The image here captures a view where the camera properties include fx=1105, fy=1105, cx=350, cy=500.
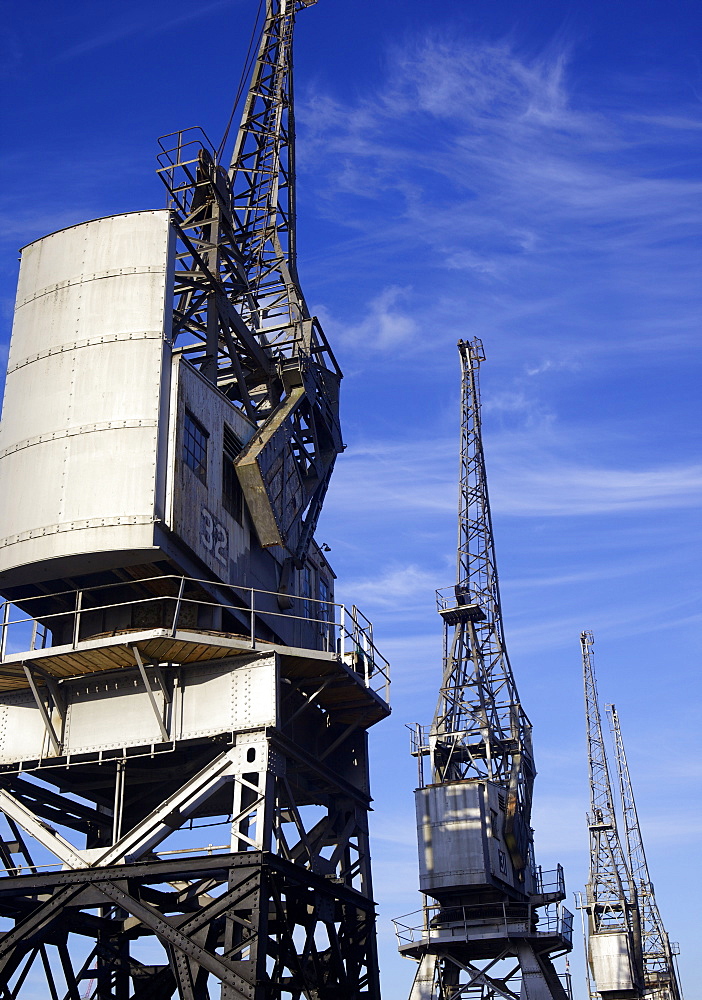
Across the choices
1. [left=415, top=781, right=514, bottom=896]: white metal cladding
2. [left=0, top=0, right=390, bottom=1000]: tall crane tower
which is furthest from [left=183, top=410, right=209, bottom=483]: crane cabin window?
[left=415, top=781, right=514, bottom=896]: white metal cladding

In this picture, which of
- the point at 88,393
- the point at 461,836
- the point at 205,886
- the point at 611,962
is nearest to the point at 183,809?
the point at 205,886

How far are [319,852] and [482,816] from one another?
23069 mm

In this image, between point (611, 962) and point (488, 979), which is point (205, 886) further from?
point (611, 962)

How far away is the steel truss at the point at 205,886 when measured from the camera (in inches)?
908

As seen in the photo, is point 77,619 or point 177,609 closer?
point 177,609

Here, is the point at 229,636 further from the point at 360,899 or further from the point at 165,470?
the point at 360,899

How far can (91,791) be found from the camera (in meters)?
29.9

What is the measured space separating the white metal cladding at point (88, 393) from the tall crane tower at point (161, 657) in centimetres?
5

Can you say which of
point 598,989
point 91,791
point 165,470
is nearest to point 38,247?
point 165,470

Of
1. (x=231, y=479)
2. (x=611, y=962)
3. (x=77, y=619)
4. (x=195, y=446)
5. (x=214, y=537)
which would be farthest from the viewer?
(x=611, y=962)

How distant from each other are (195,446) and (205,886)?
1039 centimetres

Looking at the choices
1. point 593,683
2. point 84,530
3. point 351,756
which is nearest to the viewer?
point 84,530

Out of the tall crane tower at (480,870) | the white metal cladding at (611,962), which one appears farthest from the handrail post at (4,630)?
the white metal cladding at (611,962)

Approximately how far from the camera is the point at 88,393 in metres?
26.7
